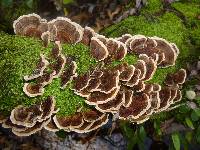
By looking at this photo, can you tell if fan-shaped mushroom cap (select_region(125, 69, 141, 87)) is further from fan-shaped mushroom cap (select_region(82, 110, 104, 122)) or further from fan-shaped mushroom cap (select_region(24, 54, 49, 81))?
fan-shaped mushroom cap (select_region(24, 54, 49, 81))

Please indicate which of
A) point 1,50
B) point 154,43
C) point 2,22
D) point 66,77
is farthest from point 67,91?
point 2,22

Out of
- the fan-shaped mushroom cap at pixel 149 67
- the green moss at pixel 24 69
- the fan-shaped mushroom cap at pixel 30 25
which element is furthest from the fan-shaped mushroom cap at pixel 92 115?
the fan-shaped mushroom cap at pixel 30 25

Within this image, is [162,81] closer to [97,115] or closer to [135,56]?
[135,56]

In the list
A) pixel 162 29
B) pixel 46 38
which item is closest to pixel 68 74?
pixel 46 38

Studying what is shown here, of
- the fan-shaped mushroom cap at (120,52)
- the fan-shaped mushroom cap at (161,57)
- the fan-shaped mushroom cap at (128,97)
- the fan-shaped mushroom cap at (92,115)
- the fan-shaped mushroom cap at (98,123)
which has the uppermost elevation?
the fan-shaped mushroom cap at (120,52)

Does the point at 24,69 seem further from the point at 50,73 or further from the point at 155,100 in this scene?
the point at 155,100

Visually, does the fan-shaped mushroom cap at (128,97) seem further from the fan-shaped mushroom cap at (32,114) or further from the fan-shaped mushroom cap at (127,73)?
the fan-shaped mushroom cap at (32,114)
